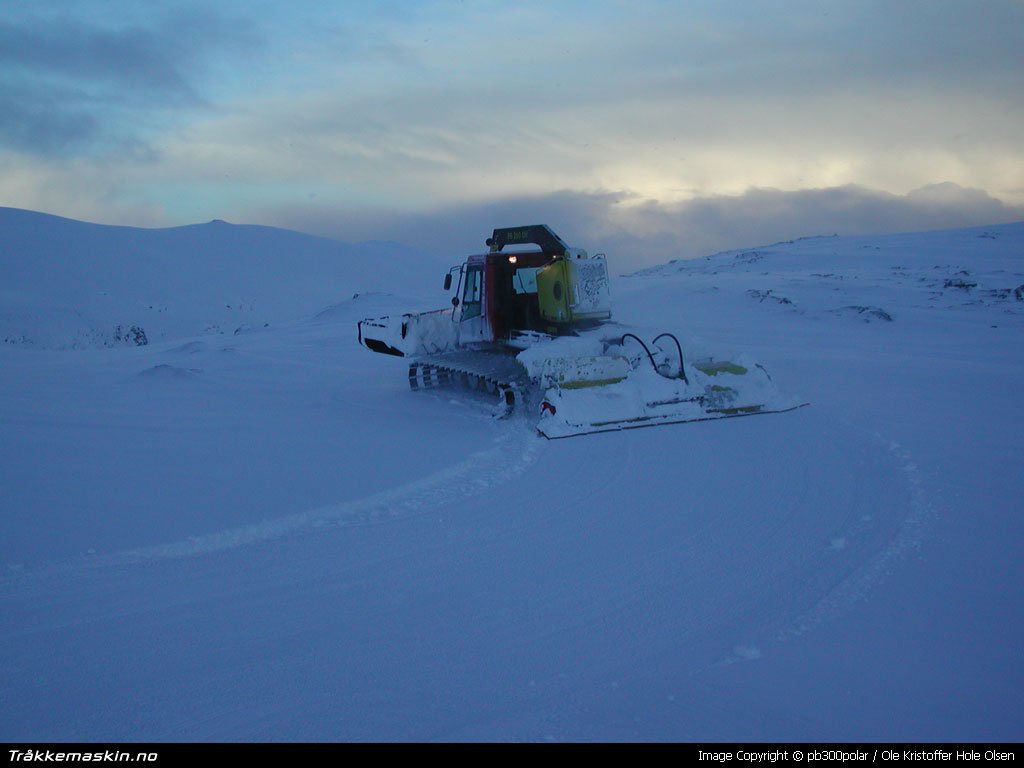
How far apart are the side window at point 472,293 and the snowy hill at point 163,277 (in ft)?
44.3

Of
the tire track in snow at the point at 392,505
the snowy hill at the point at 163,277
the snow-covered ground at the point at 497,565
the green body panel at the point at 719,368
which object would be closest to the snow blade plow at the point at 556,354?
the green body panel at the point at 719,368

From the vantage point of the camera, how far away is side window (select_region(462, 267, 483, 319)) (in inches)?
492

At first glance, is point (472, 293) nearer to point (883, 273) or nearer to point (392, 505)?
point (392, 505)

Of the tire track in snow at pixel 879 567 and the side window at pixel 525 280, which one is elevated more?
the side window at pixel 525 280

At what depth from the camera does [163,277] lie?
35.4m

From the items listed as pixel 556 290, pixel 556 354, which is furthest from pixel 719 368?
pixel 556 290

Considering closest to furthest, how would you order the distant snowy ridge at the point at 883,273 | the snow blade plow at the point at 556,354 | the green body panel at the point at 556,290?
the snow blade plow at the point at 556,354
the green body panel at the point at 556,290
the distant snowy ridge at the point at 883,273

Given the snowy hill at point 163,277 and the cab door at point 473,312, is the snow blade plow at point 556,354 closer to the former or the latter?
the cab door at point 473,312

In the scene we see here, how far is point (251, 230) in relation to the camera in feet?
154

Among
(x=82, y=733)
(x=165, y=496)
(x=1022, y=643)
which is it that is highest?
(x=165, y=496)

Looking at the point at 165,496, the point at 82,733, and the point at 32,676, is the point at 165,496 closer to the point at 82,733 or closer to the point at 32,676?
the point at 32,676

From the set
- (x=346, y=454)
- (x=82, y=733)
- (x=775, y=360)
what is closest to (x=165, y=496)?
(x=346, y=454)

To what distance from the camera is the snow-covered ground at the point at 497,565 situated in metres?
3.46

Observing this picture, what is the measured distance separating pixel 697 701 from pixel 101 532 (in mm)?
4384
